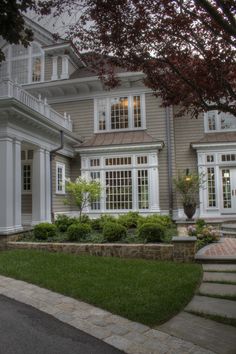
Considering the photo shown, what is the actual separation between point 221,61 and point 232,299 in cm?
357

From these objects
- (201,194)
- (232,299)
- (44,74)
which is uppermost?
(44,74)

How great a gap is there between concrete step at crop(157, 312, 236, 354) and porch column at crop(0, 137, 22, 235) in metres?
7.04

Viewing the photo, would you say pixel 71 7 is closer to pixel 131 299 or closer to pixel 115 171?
pixel 131 299

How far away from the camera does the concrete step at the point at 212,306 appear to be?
15.8ft

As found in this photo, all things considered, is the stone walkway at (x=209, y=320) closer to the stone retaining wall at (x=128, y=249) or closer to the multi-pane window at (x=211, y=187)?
the stone retaining wall at (x=128, y=249)

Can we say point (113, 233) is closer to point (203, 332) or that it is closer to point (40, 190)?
point (40, 190)

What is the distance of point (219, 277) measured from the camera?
672 cm

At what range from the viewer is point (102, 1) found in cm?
446

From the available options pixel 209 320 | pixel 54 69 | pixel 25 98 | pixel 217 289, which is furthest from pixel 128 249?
pixel 54 69

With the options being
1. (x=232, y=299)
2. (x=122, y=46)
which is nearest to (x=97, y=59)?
(x=122, y=46)

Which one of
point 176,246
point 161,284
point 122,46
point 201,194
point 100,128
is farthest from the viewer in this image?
point 100,128

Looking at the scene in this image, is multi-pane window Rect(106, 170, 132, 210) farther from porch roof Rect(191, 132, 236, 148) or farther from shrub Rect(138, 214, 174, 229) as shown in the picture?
porch roof Rect(191, 132, 236, 148)

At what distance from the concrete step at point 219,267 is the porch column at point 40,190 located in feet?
22.7

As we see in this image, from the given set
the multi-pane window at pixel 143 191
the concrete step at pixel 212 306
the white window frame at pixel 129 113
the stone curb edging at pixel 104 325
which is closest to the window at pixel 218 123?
the white window frame at pixel 129 113
